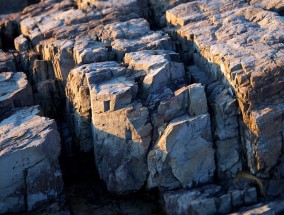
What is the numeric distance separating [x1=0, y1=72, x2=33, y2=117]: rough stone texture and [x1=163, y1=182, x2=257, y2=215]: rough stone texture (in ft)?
25.4

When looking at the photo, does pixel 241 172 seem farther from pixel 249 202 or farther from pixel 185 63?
pixel 185 63

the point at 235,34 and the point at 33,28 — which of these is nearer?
the point at 235,34

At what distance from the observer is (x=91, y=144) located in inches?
814

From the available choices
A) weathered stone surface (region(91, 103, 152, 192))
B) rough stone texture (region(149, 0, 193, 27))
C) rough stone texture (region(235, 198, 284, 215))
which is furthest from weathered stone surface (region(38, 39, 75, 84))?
rough stone texture (region(235, 198, 284, 215))

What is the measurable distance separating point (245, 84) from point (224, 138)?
2.28m

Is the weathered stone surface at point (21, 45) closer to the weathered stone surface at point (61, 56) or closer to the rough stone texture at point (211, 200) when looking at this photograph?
the weathered stone surface at point (61, 56)

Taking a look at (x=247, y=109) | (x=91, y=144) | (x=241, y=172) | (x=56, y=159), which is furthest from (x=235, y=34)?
(x=56, y=159)

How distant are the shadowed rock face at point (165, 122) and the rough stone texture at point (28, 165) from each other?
0.04 meters

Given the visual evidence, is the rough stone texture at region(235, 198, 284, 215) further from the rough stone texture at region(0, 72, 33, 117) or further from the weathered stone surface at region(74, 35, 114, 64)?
the rough stone texture at region(0, 72, 33, 117)

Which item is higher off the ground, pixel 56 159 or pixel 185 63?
pixel 185 63

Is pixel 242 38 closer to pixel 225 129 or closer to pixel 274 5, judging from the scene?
pixel 225 129

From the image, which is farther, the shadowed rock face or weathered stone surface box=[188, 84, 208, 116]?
weathered stone surface box=[188, 84, 208, 116]

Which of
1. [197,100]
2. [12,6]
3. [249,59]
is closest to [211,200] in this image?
[197,100]

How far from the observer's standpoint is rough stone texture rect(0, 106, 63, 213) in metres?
18.0
